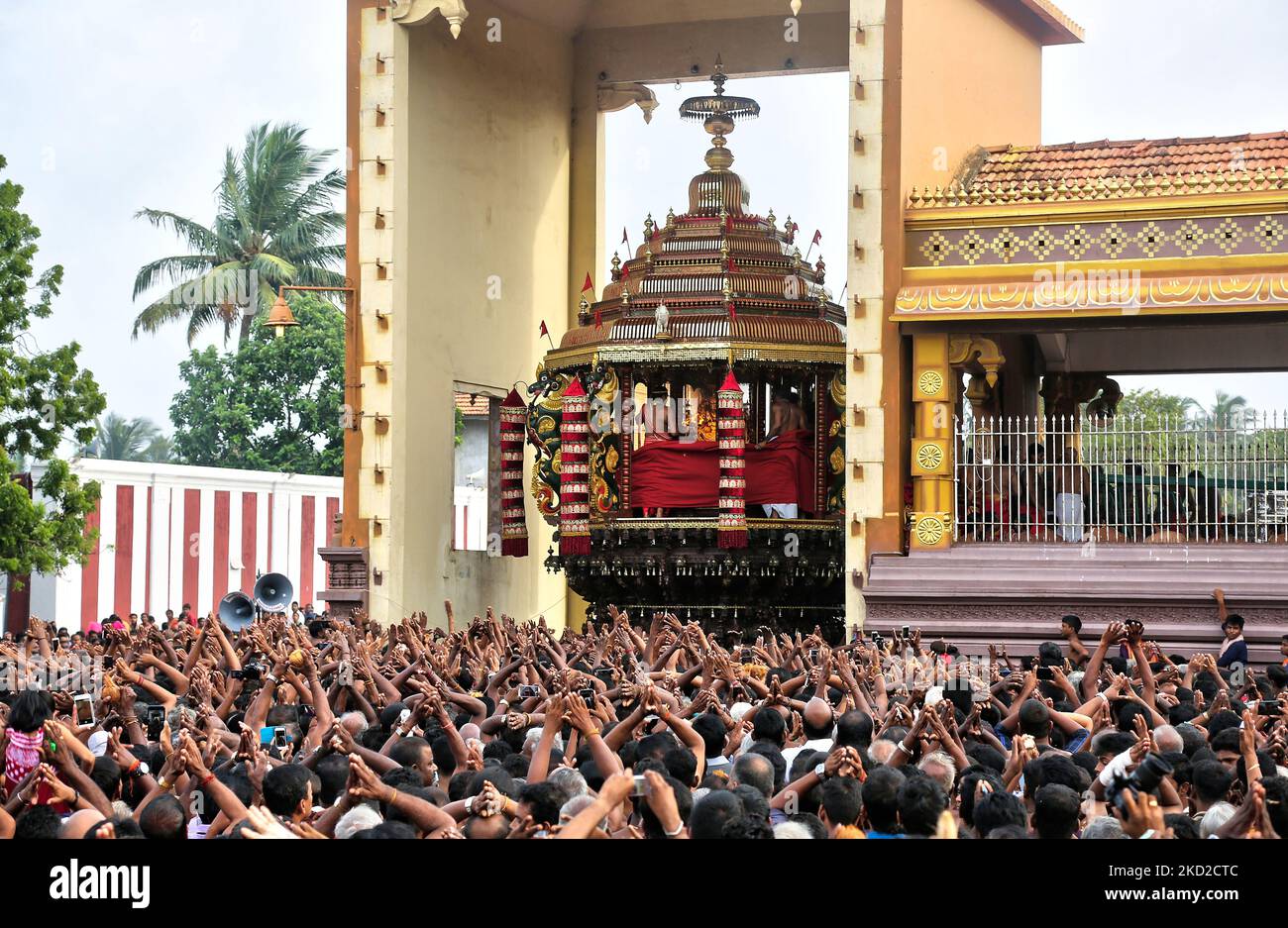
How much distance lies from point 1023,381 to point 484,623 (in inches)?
412

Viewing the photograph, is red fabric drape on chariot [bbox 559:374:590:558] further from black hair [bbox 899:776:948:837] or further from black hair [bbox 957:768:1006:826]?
black hair [bbox 899:776:948:837]

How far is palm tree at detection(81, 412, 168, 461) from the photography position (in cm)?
5750

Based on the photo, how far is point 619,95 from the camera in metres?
25.6

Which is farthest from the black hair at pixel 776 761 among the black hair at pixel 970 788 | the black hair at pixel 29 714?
the black hair at pixel 29 714

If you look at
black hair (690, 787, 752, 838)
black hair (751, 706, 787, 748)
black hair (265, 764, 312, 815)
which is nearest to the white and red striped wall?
black hair (751, 706, 787, 748)

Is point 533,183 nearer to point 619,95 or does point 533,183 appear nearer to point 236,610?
point 619,95

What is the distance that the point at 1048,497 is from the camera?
65.4ft

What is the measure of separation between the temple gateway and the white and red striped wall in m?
6.51

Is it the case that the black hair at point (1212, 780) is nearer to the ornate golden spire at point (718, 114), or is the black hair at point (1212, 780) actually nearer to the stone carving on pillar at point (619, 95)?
the ornate golden spire at point (718, 114)

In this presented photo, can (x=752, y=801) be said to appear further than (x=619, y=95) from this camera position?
No

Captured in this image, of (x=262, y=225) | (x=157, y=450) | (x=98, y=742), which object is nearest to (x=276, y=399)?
(x=262, y=225)

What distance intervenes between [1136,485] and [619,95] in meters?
10.4

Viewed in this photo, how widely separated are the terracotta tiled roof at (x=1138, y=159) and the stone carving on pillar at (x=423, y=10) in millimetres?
5988

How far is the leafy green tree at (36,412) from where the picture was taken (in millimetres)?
20906
